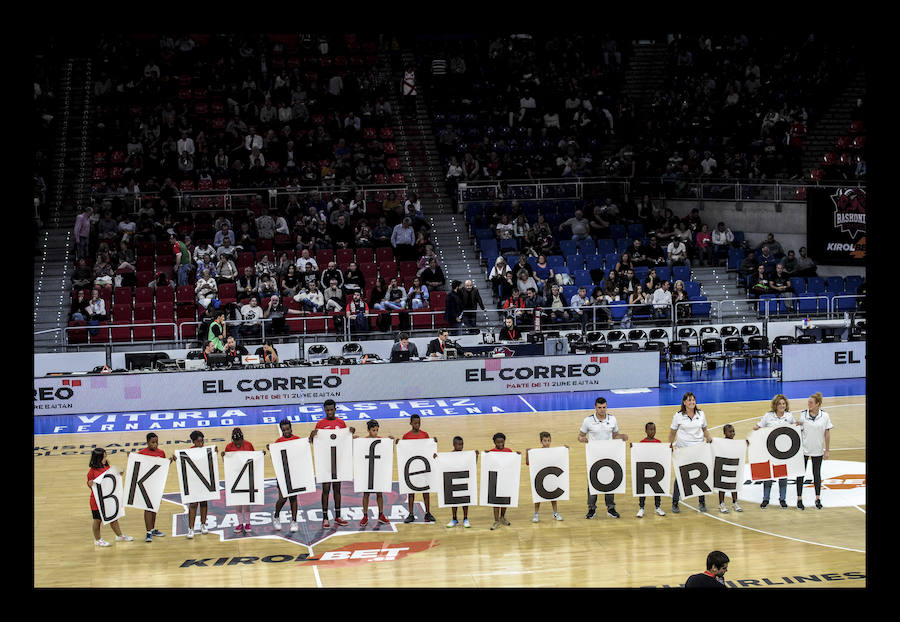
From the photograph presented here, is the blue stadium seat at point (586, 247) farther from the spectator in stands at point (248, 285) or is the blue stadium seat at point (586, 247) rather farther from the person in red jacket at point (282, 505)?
the person in red jacket at point (282, 505)

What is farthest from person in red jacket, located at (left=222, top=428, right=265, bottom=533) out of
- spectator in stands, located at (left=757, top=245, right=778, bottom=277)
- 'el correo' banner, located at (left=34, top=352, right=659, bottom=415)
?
spectator in stands, located at (left=757, top=245, right=778, bottom=277)

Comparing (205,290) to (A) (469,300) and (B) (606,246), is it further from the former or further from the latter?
(B) (606,246)

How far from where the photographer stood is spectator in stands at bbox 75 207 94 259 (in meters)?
28.4

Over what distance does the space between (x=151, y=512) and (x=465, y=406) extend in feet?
31.2

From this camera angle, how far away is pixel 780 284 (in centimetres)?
2812

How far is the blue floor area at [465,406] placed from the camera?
20938mm

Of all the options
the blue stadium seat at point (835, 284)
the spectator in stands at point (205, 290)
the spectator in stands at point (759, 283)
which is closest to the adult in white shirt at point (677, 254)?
the spectator in stands at point (759, 283)

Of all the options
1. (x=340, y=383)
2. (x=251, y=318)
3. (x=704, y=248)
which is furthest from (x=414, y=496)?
(x=704, y=248)

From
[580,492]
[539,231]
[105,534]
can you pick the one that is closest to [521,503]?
[580,492]

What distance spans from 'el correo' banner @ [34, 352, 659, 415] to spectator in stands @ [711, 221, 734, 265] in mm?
7911

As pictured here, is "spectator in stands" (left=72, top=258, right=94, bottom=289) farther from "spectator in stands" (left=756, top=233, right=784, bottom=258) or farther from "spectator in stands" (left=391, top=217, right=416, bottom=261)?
"spectator in stands" (left=756, top=233, right=784, bottom=258)

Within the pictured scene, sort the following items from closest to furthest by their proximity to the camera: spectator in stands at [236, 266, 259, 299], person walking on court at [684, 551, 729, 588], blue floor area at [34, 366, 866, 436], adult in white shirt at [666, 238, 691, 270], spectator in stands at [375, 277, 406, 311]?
person walking on court at [684, 551, 729, 588]
blue floor area at [34, 366, 866, 436]
spectator in stands at [375, 277, 406, 311]
spectator in stands at [236, 266, 259, 299]
adult in white shirt at [666, 238, 691, 270]
